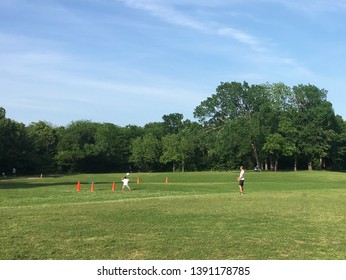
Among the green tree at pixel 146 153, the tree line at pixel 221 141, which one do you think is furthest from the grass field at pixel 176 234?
the green tree at pixel 146 153

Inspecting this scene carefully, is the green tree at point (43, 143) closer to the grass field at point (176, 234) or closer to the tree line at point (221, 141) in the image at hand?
the tree line at point (221, 141)

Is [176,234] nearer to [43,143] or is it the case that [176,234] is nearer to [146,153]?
[146,153]

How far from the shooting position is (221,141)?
87.8 meters

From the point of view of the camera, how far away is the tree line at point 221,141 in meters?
88.2

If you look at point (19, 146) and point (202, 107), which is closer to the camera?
point (19, 146)

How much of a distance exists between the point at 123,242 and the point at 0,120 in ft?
270

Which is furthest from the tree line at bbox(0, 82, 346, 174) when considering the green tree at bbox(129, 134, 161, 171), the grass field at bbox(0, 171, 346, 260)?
the grass field at bbox(0, 171, 346, 260)

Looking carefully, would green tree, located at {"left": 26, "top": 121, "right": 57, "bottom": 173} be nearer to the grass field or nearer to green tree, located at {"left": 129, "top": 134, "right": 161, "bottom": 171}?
green tree, located at {"left": 129, "top": 134, "right": 161, "bottom": 171}

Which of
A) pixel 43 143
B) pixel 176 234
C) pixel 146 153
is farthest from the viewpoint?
pixel 146 153

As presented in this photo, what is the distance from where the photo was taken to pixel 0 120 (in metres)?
84.4

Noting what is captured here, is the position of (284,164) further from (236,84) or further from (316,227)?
(316,227)

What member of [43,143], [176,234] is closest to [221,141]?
[43,143]

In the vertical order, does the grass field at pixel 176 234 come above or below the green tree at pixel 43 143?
below
